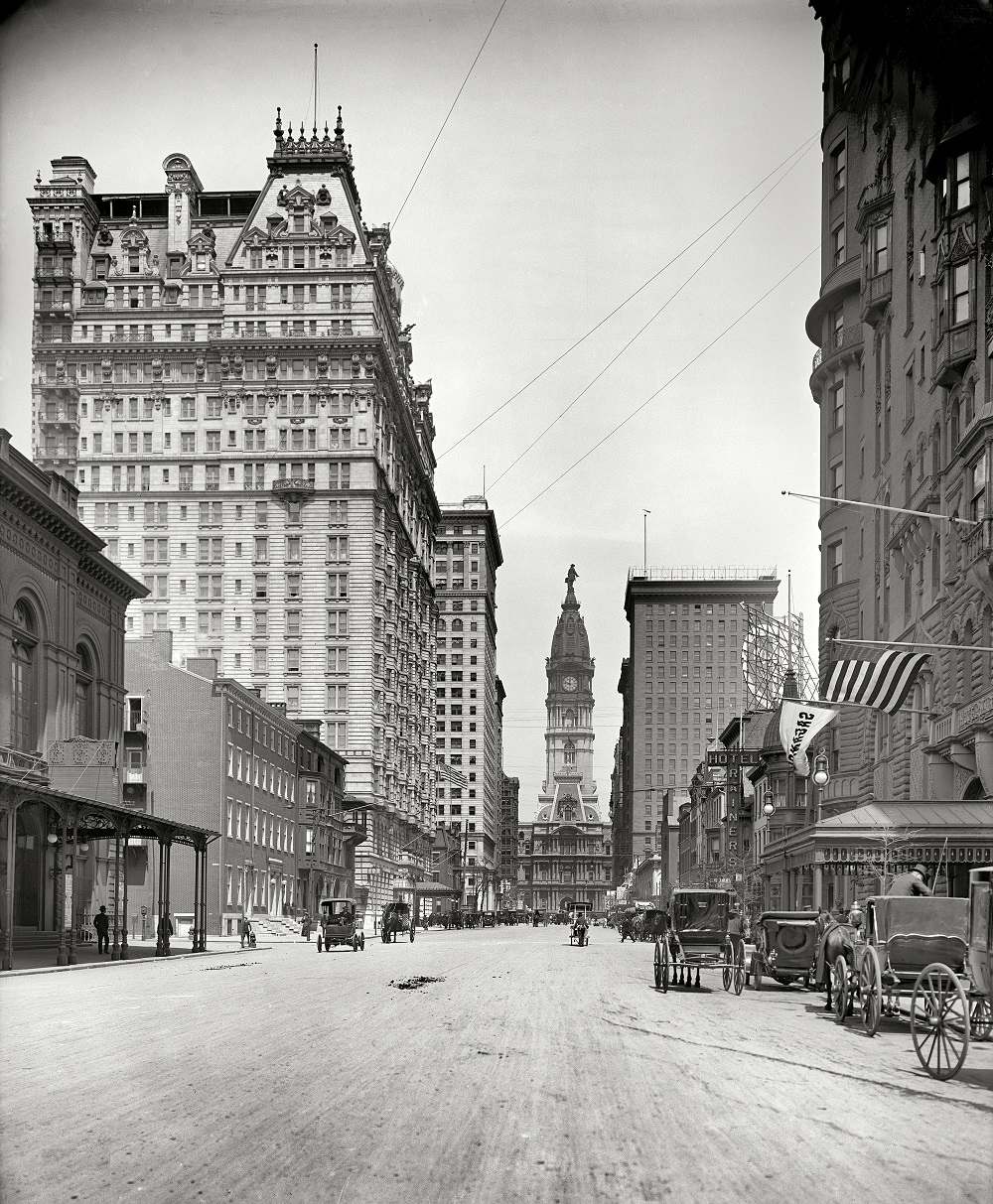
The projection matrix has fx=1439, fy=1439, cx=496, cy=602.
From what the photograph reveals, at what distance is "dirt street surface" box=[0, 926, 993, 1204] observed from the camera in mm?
9703

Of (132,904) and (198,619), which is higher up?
(198,619)

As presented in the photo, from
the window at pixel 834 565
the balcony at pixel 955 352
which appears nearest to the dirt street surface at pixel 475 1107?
the balcony at pixel 955 352

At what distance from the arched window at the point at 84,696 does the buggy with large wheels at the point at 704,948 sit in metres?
28.5

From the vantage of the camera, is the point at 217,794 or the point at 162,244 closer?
the point at 217,794

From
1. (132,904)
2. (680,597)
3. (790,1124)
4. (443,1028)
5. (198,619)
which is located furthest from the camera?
(680,597)

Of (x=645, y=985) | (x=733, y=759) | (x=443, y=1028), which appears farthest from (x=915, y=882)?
(x=733, y=759)

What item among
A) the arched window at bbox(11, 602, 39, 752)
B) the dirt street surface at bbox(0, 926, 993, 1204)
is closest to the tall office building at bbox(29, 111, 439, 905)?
the arched window at bbox(11, 602, 39, 752)

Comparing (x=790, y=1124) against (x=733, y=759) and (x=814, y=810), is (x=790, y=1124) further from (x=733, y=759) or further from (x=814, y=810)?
(x=733, y=759)

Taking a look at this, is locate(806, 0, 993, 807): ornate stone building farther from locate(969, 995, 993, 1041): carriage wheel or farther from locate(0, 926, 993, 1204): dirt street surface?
locate(0, 926, 993, 1204): dirt street surface

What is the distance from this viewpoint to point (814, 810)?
70.6m

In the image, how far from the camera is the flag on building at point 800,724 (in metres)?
46.1

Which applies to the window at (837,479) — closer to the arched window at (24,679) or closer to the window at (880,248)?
the window at (880,248)

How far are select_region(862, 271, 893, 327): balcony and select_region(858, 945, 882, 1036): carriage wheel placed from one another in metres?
37.2

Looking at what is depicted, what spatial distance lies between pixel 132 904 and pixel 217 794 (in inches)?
262
